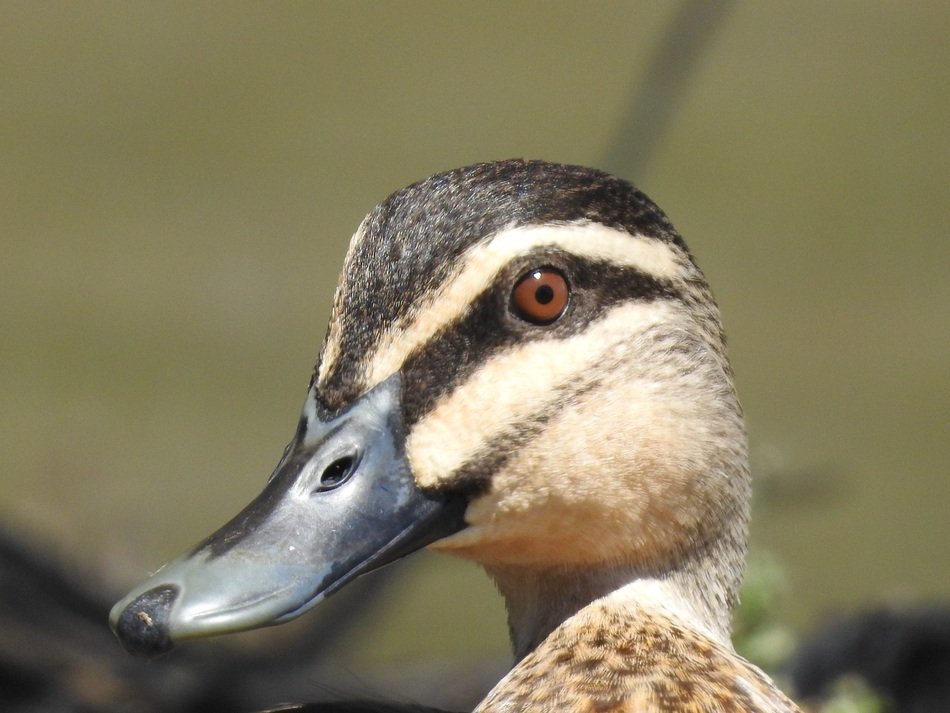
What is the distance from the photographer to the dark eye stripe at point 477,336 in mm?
1523

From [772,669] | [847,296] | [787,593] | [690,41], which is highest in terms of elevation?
[690,41]

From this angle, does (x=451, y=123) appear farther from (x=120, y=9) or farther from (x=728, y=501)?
(x=728, y=501)

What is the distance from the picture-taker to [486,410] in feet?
5.02

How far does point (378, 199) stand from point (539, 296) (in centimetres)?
374

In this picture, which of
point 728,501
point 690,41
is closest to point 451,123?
point 690,41

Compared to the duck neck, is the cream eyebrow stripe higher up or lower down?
higher up

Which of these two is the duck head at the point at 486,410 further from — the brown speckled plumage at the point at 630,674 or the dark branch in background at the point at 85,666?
the dark branch in background at the point at 85,666

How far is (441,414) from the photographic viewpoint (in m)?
1.52

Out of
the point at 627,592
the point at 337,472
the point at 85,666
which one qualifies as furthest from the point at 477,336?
the point at 85,666

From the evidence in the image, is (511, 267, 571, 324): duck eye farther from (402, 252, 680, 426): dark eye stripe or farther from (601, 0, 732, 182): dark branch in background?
(601, 0, 732, 182): dark branch in background

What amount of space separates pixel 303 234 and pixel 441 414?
3.94 meters

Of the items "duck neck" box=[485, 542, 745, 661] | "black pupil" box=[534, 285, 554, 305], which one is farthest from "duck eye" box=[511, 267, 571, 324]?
"duck neck" box=[485, 542, 745, 661]

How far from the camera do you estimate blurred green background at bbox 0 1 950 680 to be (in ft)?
15.8

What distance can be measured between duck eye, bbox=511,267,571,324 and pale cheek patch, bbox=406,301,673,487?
0.03 m
